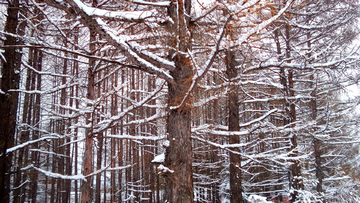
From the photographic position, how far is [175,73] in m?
3.62

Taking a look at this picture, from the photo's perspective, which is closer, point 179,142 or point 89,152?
point 179,142

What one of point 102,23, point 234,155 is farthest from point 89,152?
point 234,155

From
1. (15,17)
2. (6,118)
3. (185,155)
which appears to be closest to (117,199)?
(6,118)

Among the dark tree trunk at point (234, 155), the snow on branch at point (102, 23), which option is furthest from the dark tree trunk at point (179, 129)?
the dark tree trunk at point (234, 155)

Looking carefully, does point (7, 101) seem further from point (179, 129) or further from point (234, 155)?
point (234, 155)

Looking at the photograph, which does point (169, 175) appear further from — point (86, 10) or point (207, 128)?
point (86, 10)

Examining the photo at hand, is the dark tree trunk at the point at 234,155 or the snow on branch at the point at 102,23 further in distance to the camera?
the dark tree trunk at the point at 234,155

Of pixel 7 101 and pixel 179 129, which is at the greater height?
pixel 7 101

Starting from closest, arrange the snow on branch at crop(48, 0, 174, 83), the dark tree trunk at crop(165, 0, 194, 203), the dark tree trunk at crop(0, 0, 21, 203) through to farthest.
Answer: the snow on branch at crop(48, 0, 174, 83) → the dark tree trunk at crop(165, 0, 194, 203) → the dark tree trunk at crop(0, 0, 21, 203)

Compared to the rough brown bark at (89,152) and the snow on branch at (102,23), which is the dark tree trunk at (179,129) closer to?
the snow on branch at (102,23)

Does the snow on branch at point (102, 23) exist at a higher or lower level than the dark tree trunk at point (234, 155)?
higher

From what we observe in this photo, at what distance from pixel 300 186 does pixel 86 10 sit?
30.4ft

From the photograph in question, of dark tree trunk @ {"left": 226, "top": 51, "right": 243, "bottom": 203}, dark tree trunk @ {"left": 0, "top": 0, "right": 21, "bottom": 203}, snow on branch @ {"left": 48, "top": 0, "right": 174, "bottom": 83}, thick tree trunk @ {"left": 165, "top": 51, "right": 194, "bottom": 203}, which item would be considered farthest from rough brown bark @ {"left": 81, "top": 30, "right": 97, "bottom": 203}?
dark tree trunk @ {"left": 226, "top": 51, "right": 243, "bottom": 203}

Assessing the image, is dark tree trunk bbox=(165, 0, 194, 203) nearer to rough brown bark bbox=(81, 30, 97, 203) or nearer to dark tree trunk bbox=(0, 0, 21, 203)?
rough brown bark bbox=(81, 30, 97, 203)
